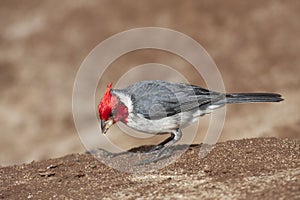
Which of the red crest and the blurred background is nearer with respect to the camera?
the red crest

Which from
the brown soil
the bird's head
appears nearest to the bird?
the bird's head

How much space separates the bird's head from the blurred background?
5657mm

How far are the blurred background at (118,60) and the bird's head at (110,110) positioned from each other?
5.66 metres

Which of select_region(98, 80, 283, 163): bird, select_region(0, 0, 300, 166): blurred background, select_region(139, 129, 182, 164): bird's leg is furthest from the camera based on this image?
select_region(0, 0, 300, 166): blurred background

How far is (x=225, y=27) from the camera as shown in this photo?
711 inches

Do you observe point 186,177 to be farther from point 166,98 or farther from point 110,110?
point 166,98

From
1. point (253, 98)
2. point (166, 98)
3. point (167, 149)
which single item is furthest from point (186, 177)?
point (253, 98)

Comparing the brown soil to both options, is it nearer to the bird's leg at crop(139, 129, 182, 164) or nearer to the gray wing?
the bird's leg at crop(139, 129, 182, 164)

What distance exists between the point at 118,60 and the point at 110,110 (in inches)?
402

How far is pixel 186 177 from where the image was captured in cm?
632

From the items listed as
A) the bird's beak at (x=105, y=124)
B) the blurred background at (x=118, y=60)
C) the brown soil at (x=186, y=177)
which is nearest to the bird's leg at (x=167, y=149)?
the brown soil at (x=186, y=177)

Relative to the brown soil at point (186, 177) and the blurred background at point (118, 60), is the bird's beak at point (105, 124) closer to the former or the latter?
the brown soil at point (186, 177)

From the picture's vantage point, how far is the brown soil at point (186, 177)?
5.56 meters

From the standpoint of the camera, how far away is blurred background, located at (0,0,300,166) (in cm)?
1453
